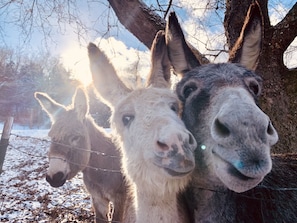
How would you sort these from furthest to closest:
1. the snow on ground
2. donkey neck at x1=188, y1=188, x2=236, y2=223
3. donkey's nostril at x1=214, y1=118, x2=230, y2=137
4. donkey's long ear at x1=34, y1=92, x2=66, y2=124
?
1. the snow on ground
2. donkey's long ear at x1=34, y1=92, x2=66, y2=124
3. donkey neck at x1=188, y1=188, x2=236, y2=223
4. donkey's nostril at x1=214, y1=118, x2=230, y2=137

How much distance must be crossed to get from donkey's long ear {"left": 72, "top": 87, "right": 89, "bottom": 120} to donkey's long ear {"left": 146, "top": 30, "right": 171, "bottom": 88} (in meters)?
2.58

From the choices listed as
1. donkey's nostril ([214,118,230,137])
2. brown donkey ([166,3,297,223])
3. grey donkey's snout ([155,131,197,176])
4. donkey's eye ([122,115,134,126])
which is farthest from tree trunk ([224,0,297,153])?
donkey's nostril ([214,118,230,137])

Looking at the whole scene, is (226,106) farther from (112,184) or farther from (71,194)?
(71,194)

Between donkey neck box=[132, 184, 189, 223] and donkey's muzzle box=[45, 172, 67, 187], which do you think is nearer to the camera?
donkey neck box=[132, 184, 189, 223]

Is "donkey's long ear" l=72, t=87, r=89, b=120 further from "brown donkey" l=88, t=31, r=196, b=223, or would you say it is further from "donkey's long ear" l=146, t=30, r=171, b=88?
"brown donkey" l=88, t=31, r=196, b=223

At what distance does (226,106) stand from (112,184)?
11.1 feet

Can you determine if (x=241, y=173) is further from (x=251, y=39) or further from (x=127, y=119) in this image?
(x=251, y=39)

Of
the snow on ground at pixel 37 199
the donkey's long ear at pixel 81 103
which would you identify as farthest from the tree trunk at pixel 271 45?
the snow on ground at pixel 37 199

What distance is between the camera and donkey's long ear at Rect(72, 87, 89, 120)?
5.21 m

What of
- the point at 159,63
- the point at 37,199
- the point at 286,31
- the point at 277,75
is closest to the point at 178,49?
the point at 159,63

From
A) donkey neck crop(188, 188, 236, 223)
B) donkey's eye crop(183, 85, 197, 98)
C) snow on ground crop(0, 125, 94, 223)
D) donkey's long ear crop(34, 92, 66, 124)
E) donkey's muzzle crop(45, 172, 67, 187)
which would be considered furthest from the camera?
snow on ground crop(0, 125, 94, 223)

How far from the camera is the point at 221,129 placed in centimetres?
165

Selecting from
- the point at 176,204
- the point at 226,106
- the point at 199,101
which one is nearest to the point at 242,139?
the point at 226,106

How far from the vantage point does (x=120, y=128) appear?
99.1 inches
